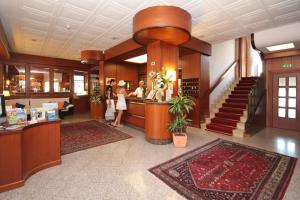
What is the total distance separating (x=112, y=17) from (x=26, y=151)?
3.36 meters

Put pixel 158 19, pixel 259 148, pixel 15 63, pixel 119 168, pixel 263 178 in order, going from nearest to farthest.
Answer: pixel 263 178
pixel 119 168
pixel 158 19
pixel 259 148
pixel 15 63

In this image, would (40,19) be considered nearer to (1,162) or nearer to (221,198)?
(1,162)

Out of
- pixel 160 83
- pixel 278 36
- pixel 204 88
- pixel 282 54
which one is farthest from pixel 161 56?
pixel 282 54

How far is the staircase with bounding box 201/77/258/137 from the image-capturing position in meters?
5.04

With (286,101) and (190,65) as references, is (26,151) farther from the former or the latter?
(286,101)

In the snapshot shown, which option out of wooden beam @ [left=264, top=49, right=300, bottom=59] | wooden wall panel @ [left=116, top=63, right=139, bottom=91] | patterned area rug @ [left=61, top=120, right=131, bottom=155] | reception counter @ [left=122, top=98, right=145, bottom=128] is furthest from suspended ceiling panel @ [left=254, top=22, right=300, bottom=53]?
wooden wall panel @ [left=116, top=63, right=139, bottom=91]

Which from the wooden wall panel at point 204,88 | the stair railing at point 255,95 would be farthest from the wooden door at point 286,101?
the wooden wall panel at point 204,88

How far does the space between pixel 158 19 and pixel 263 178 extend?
132 inches

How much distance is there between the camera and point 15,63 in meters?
7.39

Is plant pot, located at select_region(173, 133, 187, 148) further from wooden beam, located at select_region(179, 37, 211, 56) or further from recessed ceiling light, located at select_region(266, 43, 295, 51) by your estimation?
recessed ceiling light, located at select_region(266, 43, 295, 51)

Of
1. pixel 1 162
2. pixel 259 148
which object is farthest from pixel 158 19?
pixel 259 148

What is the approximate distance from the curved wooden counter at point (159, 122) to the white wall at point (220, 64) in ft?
11.1

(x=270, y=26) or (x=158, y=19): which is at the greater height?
(x=270, y=26)

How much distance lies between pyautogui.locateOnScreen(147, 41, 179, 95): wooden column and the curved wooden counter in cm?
99
